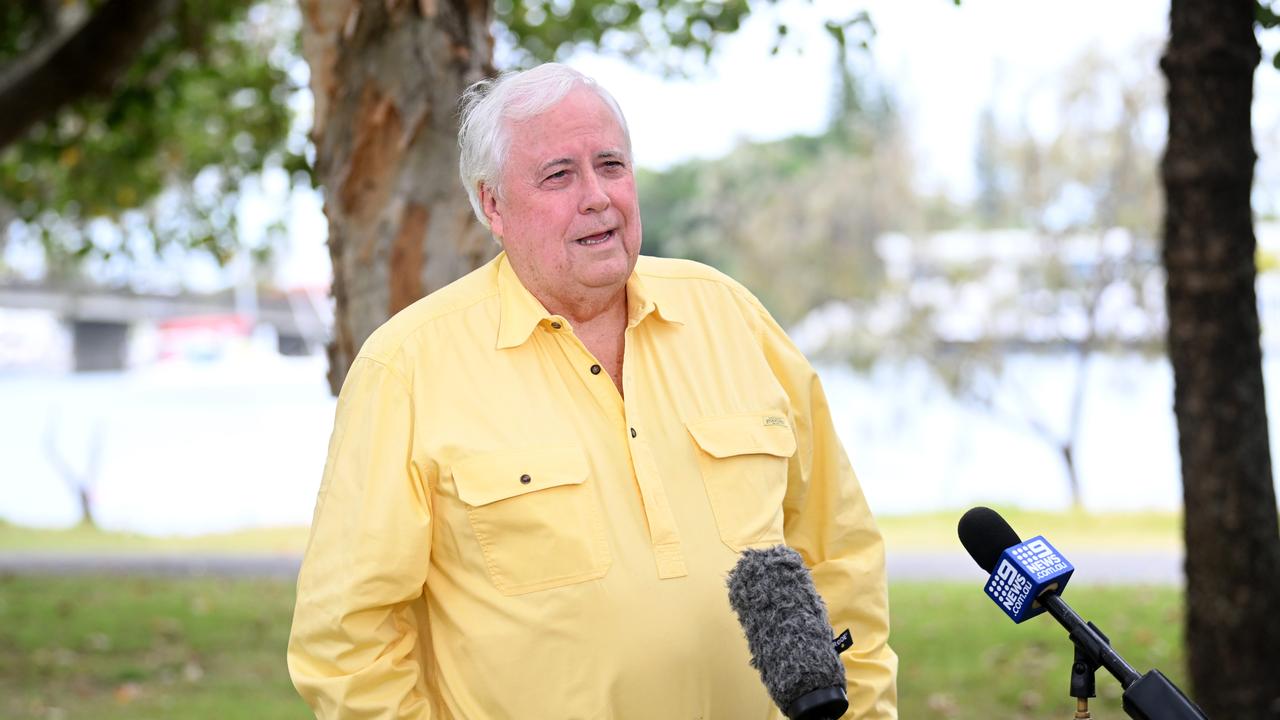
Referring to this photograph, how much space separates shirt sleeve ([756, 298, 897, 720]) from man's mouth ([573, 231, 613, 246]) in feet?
1.43

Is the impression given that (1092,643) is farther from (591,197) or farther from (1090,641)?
(591,197)

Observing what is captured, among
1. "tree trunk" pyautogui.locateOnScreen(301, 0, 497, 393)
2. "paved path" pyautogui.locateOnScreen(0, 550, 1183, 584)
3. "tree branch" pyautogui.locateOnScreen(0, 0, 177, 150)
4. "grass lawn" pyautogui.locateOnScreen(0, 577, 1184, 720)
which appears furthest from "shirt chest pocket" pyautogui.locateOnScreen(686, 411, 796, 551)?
"paved path" pyautogui.locateOnScreen(0, 550, 1183, 584)

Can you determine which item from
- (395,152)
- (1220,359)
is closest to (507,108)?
(395,152)

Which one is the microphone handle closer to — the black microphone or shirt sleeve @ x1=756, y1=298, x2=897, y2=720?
the black microphone

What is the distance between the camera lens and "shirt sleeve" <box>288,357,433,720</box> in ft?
7.50

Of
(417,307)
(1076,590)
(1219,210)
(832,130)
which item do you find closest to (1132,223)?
(1076,590)

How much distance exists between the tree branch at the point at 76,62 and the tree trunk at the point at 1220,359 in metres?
6.18

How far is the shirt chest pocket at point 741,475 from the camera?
245cm

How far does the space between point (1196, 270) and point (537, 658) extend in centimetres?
367

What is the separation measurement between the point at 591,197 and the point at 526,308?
249mm

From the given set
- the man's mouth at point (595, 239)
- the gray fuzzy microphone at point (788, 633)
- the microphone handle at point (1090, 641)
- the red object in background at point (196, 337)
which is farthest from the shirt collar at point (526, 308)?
the red object in background at point (196, 337)

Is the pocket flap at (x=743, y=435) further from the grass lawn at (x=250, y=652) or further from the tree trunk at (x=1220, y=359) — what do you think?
the grass lawn at (x=250, y=652)

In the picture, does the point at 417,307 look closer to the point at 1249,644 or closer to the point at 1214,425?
the point at 1214,425

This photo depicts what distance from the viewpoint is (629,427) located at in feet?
8.00
